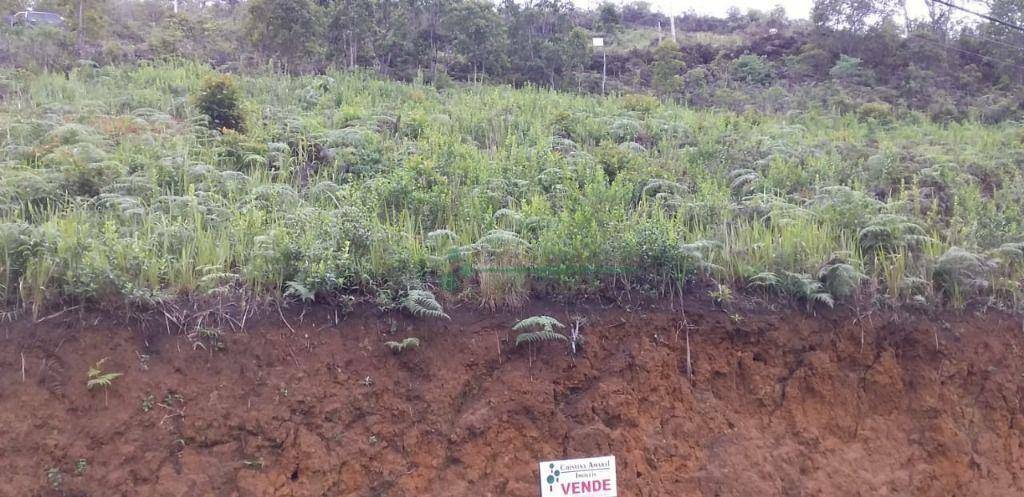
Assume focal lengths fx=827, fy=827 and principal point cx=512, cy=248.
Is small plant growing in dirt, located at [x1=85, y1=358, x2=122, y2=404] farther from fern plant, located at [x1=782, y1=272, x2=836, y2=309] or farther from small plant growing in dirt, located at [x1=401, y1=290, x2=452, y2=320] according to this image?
fern plant, located at [x1=782, y1=272, x2=836, y2=309]

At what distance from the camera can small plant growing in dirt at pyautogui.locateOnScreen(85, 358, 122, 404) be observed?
5633mm

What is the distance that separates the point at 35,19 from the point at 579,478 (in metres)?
17.1

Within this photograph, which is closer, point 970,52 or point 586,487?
point 586,487

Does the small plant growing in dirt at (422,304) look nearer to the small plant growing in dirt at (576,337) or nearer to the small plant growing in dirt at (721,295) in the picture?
the small plant growing in dirt at (576,337)

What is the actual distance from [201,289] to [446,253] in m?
1.97

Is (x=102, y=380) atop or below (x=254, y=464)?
atop

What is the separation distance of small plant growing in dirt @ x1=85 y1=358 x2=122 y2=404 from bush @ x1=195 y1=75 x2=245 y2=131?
532cm

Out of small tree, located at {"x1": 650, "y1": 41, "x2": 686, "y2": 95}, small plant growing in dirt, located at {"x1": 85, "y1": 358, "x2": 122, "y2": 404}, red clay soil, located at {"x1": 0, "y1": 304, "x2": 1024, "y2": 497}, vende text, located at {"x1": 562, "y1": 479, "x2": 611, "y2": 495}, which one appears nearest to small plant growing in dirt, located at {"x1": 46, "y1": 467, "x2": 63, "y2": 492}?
red clay soil, located at {"x1": 0, "y1": 304, "x2": 1024, "y2": 497}

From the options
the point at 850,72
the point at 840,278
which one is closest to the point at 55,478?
the point at 840,278

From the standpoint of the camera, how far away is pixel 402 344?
6.27m

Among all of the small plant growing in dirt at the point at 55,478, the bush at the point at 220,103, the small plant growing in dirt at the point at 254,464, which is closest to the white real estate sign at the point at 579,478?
the small plant growing in dirt at the point at 254,464

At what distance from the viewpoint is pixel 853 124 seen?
1498 centimetres

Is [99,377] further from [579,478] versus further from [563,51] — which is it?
[563,51]

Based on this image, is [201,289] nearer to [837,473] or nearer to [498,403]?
[498,403]
